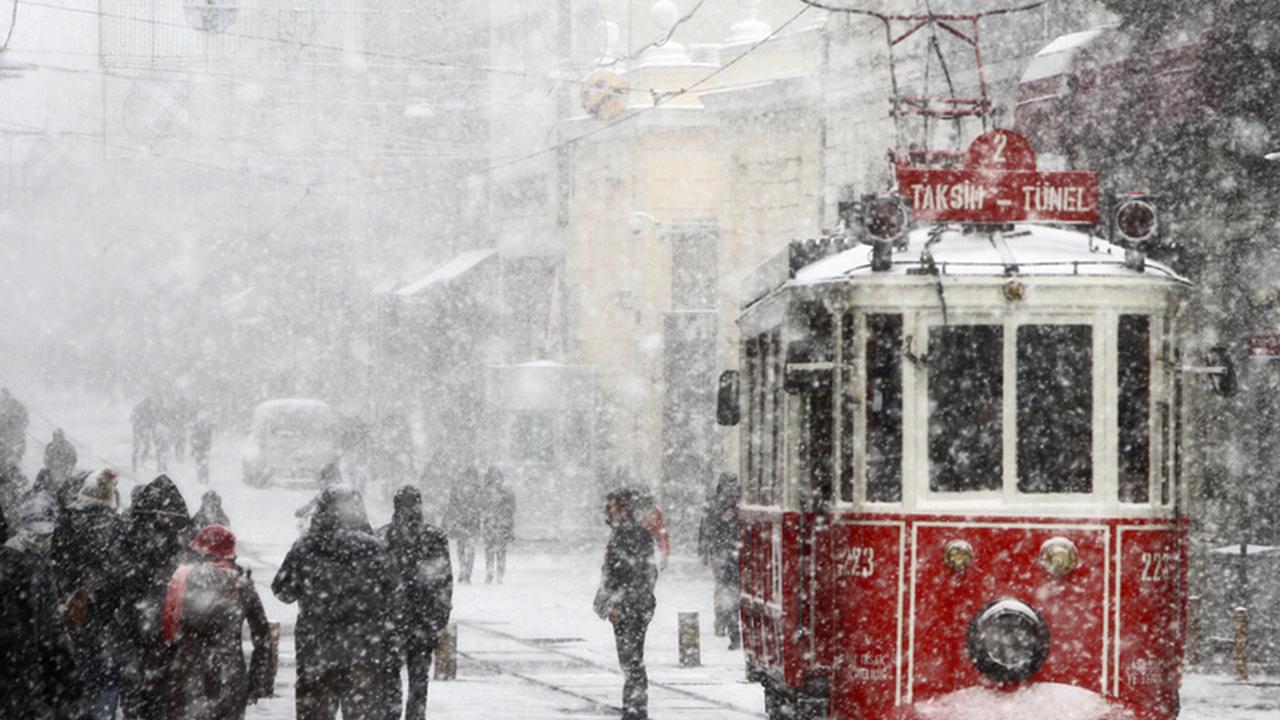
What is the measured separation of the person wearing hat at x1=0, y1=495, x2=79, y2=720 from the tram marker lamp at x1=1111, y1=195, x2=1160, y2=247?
6338 millimetres

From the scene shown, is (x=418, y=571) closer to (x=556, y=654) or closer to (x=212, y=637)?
(x=212, y=637)

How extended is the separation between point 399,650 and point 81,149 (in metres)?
81.7

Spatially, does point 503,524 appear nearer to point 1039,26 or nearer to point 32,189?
point 1039,26

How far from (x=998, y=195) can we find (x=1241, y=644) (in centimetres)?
1007

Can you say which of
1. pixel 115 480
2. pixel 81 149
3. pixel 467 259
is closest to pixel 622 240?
pixel 467 259

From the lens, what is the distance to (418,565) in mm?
13953

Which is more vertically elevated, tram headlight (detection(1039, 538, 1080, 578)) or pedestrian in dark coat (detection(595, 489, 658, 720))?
tram headlight (detection(1039, 538, 1080, 578))

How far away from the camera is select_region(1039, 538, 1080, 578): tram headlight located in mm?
10828

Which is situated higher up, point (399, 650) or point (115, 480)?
point (115, 480)

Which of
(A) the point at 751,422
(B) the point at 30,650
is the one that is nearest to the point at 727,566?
(A) the point at 751,422

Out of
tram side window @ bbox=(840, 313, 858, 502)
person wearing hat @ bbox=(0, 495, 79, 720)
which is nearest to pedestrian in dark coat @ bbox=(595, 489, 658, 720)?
tram side window @ bbox=(840, 313, 858, 502)

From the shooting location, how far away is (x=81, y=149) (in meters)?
91.5

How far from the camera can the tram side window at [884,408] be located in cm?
1101

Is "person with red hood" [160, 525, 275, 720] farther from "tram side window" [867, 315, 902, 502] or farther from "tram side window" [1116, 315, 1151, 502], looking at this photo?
"tram side window" [1116, 315, 1151, 502]
